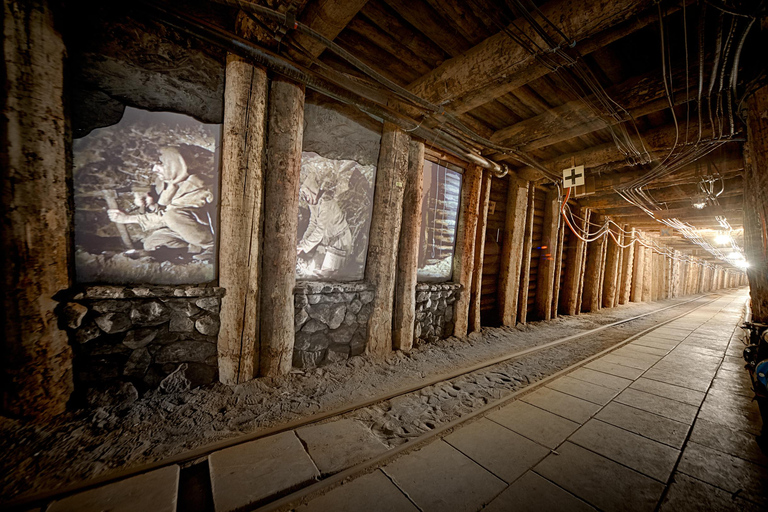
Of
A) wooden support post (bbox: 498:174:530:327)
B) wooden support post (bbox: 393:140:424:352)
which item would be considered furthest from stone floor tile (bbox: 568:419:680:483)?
wooden support post (bbox: 498:174:530:327)

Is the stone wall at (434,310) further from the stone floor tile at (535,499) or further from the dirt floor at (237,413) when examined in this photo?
the stone floor tile at (535,499)

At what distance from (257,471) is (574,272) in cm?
1043

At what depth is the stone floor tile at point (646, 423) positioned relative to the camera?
8.04 ft

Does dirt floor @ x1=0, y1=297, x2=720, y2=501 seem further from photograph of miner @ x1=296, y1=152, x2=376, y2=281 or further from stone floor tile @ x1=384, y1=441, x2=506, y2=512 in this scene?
photograph of miner @ x1=296, y1=152, x2=376, y2=281

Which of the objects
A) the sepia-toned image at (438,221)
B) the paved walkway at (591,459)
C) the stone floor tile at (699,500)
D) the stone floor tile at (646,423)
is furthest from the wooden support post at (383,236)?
the stone floor tile at (699,500)

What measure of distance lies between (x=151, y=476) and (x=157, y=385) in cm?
117

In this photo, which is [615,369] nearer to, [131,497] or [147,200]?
[131,497]

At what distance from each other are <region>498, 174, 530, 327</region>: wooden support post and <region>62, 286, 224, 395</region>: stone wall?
622cm

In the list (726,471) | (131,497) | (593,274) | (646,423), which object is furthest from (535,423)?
(593,274)

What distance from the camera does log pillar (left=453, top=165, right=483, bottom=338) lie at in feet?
17.9

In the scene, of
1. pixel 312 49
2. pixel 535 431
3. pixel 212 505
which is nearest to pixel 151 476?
pixel 212 505

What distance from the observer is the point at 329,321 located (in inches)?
146

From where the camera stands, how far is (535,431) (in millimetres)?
2494

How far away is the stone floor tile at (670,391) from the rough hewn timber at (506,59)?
4.30 m
